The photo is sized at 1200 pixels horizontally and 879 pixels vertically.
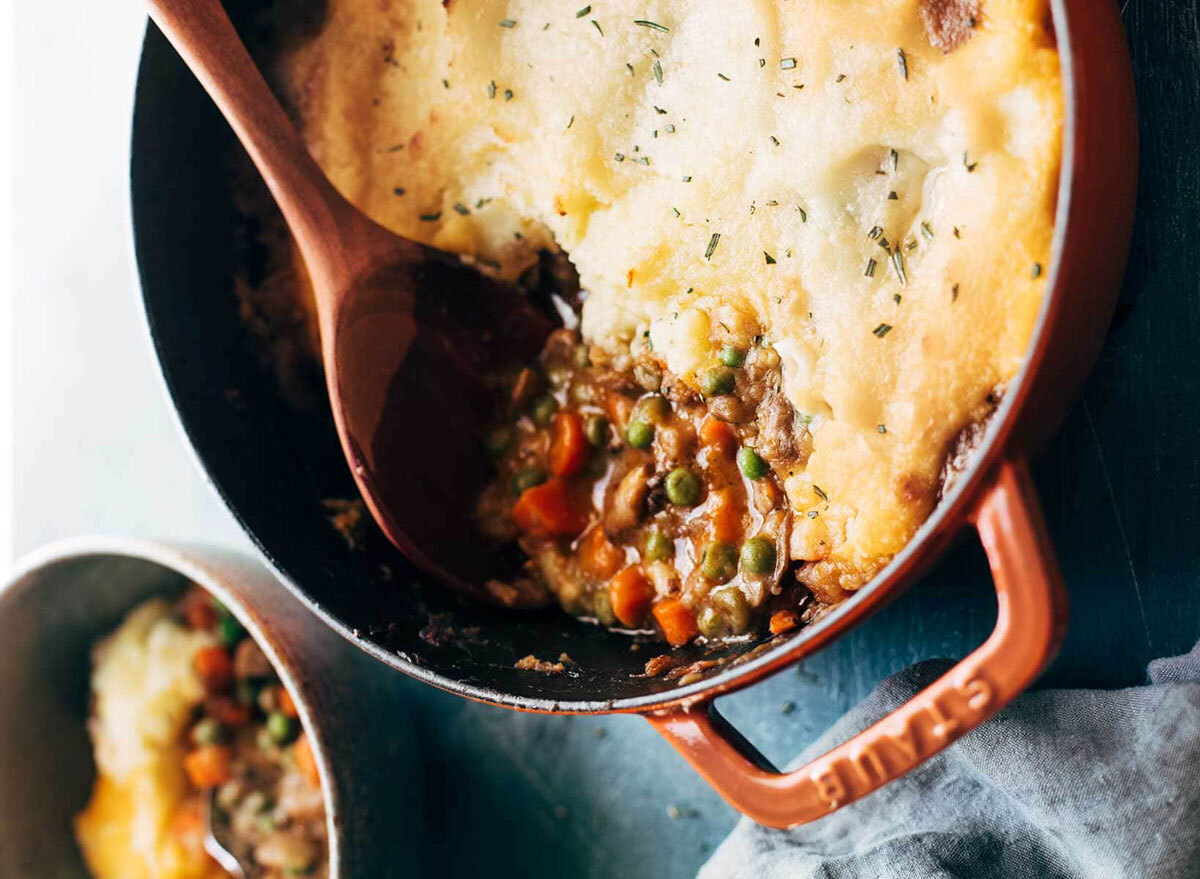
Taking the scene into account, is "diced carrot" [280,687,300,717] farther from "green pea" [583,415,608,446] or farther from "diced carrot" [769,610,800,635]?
"diced carrot" [769,610,800,635]

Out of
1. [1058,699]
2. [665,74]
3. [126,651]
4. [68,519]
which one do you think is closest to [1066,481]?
[1058,699]

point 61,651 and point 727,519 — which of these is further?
point 61,651

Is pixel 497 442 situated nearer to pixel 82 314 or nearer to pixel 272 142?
pixel 272 142

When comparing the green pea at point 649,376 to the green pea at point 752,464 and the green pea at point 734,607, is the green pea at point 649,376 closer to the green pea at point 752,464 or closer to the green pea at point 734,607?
the green pea at point 752,464

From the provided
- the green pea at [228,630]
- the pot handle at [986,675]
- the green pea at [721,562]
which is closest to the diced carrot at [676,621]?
the green pea at [721,562]

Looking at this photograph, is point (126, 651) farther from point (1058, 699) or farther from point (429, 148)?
point (1058, 699)

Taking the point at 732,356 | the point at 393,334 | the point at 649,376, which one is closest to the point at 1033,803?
the point at 732,356
